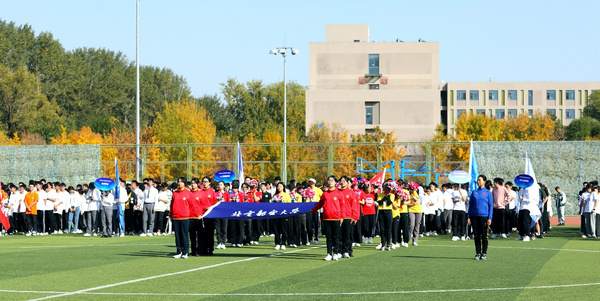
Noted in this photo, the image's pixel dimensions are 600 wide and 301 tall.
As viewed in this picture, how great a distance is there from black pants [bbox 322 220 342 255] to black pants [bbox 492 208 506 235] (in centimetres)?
995

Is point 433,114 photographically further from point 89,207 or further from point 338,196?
point 338,196

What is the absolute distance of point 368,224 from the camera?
2586 cm

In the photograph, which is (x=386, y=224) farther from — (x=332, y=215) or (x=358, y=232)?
(x=332, y=215)

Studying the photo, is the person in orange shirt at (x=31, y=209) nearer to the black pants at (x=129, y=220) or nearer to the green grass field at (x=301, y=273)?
the black pants at (x=129, y=220)

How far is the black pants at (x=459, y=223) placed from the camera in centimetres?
2927

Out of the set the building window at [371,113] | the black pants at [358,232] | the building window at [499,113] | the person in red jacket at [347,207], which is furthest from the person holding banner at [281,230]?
the building window at [499,113]

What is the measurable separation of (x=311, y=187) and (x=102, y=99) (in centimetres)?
8180

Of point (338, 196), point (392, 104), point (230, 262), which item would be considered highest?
point (392, 104)

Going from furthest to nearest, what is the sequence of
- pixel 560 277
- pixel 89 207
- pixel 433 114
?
pixel 433 114 < pixel 89 207 < pixel 560 277

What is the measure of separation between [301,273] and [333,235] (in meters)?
3.23

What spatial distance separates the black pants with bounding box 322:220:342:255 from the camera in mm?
20234

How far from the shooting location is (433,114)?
9438cm

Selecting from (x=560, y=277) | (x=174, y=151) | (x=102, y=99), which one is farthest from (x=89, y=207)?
(x=102, y=99)

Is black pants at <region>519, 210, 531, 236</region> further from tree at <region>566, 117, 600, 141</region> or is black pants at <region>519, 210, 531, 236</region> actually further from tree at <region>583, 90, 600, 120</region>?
tree at <region>583, 90, 600, 120</region>
